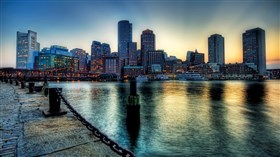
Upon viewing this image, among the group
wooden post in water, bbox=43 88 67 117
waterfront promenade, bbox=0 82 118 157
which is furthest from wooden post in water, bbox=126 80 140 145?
waterfront promenade, bbox=0 82 118 157

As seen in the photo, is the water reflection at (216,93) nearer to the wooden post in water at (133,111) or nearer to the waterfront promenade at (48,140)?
the wooden post in water at (133,111)

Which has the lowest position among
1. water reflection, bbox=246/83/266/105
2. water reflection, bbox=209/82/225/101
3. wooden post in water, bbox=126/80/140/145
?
water reflection, bbox=246/83/266/105

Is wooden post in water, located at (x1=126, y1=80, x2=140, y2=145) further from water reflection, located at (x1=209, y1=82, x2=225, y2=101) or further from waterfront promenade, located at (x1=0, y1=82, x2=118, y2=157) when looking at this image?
water reflection, located at (x1=209, y1=82, x2=225, y2=101)

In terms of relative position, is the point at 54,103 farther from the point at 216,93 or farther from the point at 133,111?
the point at 216,93

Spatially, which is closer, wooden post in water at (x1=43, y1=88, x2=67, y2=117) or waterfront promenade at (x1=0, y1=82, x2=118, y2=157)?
waterfront promenade at (x1=0, y1=82, x2=118, y2=157)

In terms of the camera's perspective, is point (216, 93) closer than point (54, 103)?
No

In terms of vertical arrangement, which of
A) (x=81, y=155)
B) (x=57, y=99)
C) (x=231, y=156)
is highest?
(x=57, y=99)

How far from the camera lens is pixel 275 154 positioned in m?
7.66

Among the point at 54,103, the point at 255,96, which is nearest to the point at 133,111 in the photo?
the point at 54,103

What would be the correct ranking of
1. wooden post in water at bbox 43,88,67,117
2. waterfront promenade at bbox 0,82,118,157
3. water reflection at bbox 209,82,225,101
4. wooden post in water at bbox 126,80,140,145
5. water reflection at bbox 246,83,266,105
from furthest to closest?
water reflection at bbox 209,82,225,101, water reflection at bbox 246,83,266,105, wooden post in water at bbox 126,80,140,145, wooden post in water at bbox 43,88,67,117, waterfront promenade at bbox 0,82,118,157

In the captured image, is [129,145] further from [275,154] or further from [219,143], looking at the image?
[275,154]

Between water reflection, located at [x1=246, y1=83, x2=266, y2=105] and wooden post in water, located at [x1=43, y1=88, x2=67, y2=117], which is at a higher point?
wooden post in water, located at [x1=43, y1=88, x2=67, y2=117]

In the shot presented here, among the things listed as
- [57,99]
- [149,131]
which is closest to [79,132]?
[57,99]

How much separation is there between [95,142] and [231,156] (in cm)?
672
